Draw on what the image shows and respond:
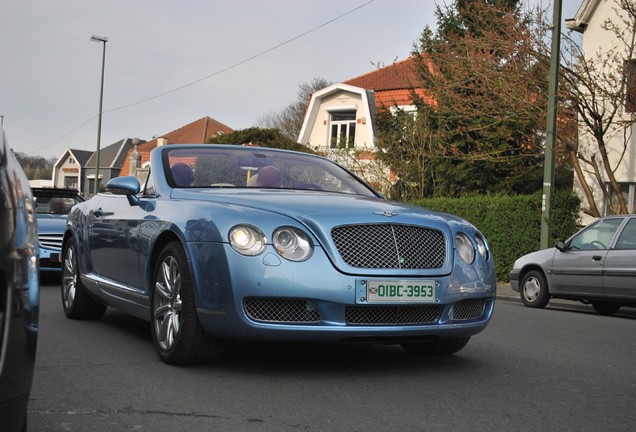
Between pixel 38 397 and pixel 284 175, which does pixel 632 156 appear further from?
pixel 38 397

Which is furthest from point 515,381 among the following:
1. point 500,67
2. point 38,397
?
point 500,67

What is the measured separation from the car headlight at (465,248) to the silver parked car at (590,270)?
22.0 ft

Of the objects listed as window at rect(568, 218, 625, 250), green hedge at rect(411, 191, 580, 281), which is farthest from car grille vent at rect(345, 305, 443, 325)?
green hedge at rect(411, 191, 580, 281)

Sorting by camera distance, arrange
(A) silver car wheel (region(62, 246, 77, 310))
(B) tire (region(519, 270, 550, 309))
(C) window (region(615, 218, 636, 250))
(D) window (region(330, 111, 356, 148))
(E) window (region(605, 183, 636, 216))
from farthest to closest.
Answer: (D) window (region(330, 111, 356, 148)), (E) window (region(605, 183, 636, 216)), (B) tire (region(519, 270, 550, 309)), (C) window (region(615, 218, 636, 250)), (A) silver car wheel (region(62, 246, 77, 310))

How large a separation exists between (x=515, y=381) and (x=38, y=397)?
2.88 meters

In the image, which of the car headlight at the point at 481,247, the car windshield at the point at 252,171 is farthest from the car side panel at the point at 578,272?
the car headlight at the point at 481,247

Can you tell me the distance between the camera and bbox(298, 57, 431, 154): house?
3672cm

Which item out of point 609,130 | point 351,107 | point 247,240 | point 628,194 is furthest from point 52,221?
point 351,107

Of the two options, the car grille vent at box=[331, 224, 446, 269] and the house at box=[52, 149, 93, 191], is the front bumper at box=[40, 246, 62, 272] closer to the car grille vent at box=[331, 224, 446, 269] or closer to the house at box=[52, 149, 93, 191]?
the car grille vent at box=[331, 224, 446, 269]

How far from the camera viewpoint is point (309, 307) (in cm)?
527

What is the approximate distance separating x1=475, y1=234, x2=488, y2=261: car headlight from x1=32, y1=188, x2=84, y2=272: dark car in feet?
23.8

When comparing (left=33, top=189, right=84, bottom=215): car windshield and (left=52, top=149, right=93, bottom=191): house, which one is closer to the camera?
(left=33, top=189, right=84, bottom=215): car windshield

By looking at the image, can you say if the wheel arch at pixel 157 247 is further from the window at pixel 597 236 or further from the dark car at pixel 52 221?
the window at pixel 597 236

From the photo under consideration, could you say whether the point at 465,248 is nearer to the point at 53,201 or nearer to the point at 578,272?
the point at 578,272
